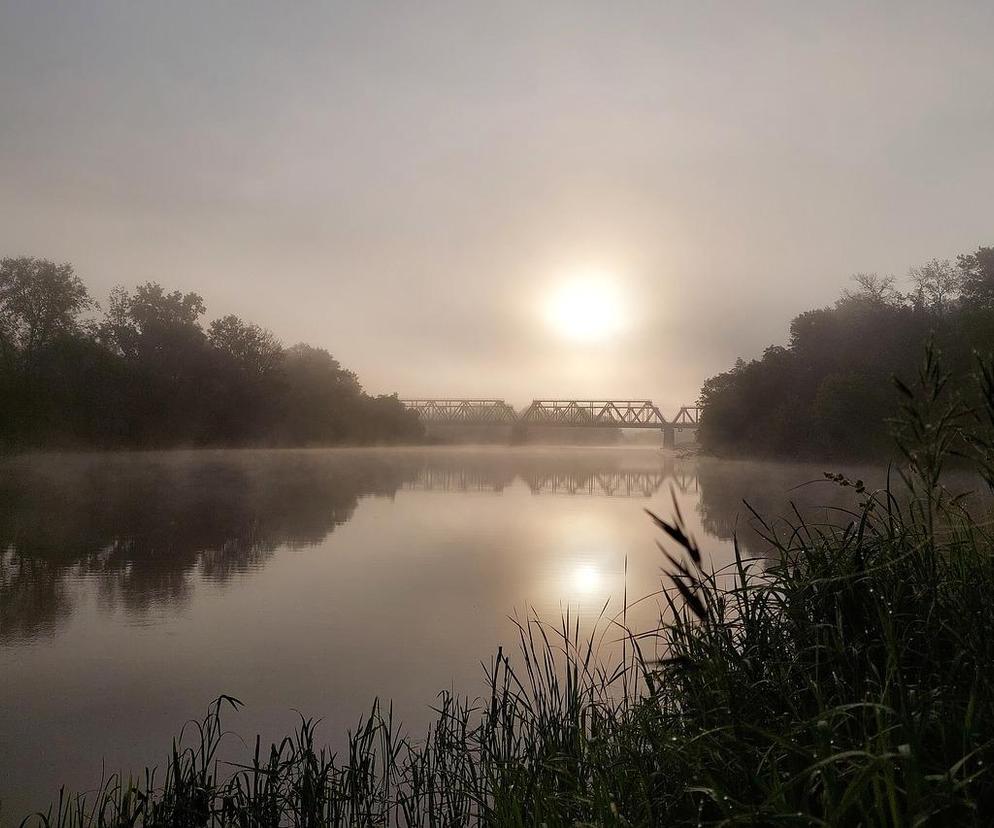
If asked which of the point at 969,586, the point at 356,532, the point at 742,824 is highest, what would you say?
the point at 969,586

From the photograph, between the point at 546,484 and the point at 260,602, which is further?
the point at 546,484

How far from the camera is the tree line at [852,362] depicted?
3791cm

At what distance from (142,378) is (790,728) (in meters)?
53.4

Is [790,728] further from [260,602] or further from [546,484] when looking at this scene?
[546,484]

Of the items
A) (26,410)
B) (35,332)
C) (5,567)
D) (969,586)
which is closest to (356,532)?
(5,567)

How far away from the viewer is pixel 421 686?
682cm

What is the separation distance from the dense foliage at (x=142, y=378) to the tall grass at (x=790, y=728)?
116 feet

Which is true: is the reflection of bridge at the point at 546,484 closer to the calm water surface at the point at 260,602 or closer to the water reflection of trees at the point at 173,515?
the water reflection of trees at the point at 173,515

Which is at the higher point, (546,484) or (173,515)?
(173,515)

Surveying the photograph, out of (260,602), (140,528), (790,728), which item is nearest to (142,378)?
(140,528)

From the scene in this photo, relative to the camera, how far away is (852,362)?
146 ft

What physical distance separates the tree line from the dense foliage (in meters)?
36.8

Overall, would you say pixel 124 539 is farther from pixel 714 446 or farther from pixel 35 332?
pixel 714 446

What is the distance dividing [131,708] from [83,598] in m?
5.01
